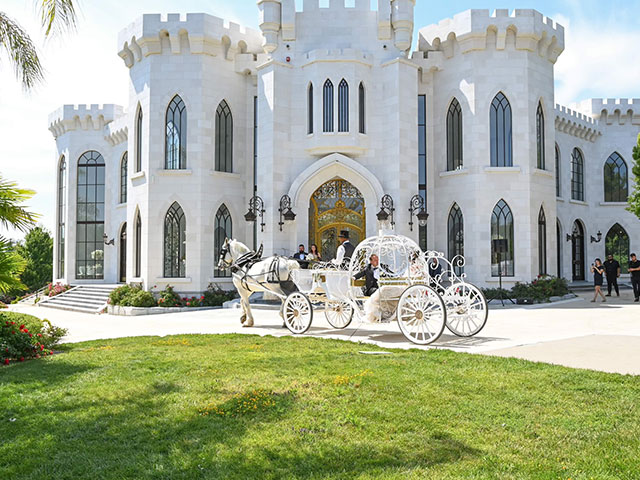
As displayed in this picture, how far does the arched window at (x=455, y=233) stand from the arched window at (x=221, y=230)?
30.4 ft

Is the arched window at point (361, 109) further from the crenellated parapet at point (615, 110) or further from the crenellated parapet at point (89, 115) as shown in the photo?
the crenellated parapet at point (615, 110)

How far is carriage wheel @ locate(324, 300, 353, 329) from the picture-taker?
12445 millimetres

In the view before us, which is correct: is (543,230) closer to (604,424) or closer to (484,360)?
(484,360)

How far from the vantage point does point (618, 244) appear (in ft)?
107

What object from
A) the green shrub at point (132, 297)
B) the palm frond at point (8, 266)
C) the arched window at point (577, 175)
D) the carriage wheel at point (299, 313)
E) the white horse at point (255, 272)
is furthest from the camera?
the arched window at point (577, 175)

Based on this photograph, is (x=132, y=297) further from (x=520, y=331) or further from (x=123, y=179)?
(x=520, y=331)

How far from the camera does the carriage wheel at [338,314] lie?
1245 cm

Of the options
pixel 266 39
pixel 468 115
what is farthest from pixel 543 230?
pixel 266 39

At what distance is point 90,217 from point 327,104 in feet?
57.4

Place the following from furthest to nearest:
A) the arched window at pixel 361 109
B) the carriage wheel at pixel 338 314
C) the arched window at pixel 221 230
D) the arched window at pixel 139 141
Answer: the arched window at pixel 139 141, the arched window at pixel 221 230, the arched window at pixel 361 109, the carriage wheel at pixel 338 314

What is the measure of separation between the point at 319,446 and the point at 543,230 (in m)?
20.7

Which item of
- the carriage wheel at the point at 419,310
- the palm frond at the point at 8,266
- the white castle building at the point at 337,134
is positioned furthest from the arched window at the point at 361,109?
the palm frond at the point at 8,266

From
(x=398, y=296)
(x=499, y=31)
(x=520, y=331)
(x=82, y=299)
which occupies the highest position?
(x=499, y=31)

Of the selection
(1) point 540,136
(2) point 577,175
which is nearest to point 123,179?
(1) point 540,136
